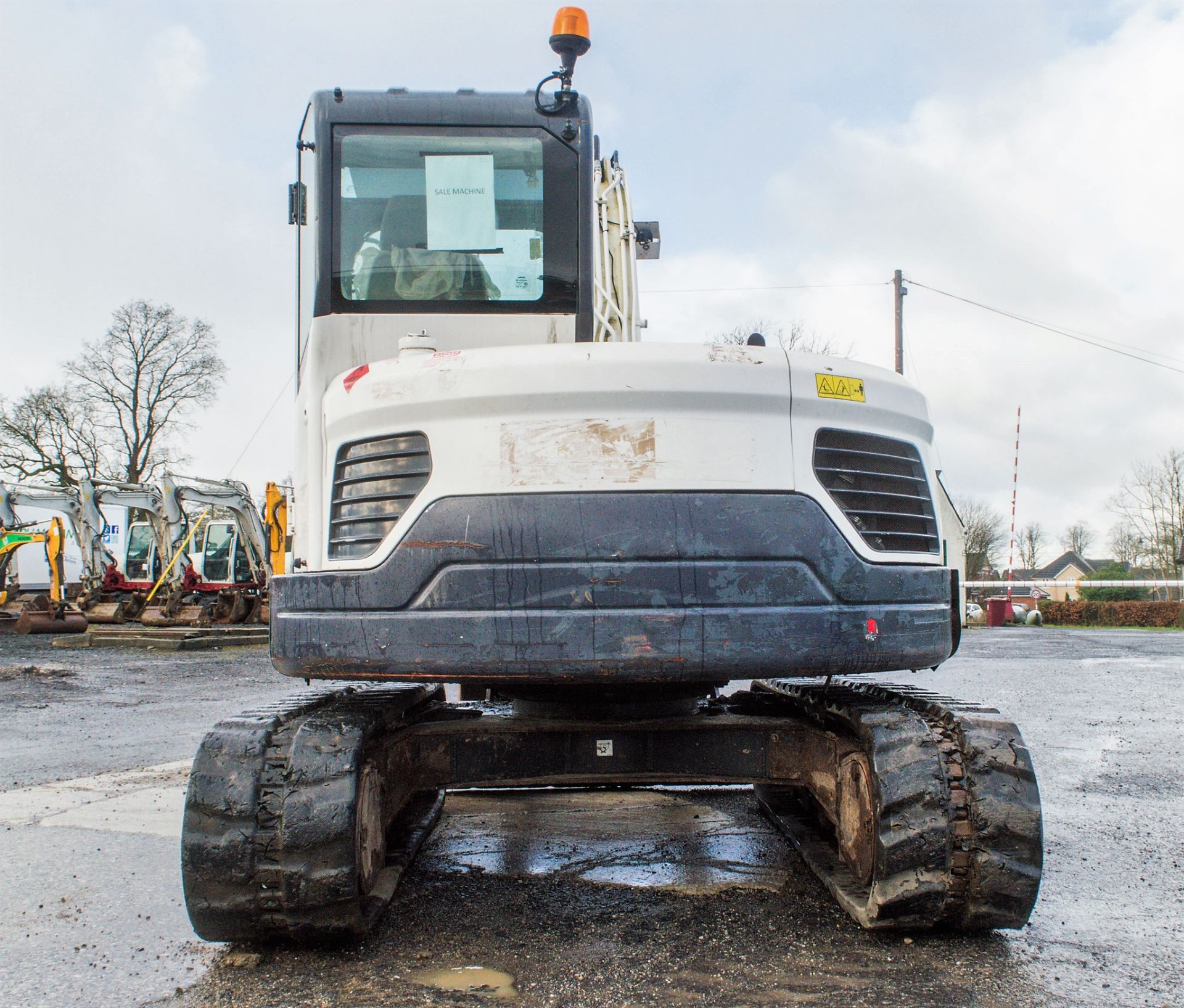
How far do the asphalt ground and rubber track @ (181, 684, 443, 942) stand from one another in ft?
0.53

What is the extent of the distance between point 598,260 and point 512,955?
2492 mm

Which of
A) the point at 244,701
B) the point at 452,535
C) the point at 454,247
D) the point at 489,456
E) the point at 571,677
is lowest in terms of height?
the point at 244,701

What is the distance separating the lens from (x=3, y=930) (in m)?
3.59

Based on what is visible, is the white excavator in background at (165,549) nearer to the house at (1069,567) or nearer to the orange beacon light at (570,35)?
the orange beacon light at (570,35)

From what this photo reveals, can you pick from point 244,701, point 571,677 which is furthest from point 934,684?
point 571,677

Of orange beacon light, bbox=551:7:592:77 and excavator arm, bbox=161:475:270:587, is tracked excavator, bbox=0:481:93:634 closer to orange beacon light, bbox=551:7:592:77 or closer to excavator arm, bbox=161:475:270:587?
excavator arm, bbox=161:475:270:587

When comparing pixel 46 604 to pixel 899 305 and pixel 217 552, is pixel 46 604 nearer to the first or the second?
pixel 217 552

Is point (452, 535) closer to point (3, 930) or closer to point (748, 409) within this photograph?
point (748, 409)

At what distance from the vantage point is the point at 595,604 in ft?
9.52

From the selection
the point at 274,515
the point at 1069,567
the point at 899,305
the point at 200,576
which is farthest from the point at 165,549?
the point at 1069,567

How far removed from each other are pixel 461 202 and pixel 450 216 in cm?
7

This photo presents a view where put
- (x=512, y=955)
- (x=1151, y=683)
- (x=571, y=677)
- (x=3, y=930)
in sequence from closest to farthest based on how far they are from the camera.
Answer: (x=571, y=677)
(x=512, y=955)
(x=3, y=930)
(x=1151, y=683)

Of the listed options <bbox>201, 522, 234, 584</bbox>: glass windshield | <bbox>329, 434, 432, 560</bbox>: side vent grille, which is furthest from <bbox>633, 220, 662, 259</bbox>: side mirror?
<bbox>201, 522, 234, 584</bbox>: glass windshield

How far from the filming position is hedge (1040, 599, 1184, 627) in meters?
31.4
